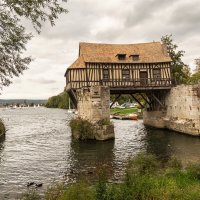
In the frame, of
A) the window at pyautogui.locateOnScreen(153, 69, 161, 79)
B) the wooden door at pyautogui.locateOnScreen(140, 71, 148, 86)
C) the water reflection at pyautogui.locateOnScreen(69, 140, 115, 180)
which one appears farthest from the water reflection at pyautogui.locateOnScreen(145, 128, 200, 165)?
the window at pyautogui.locateOnScreen(153, 69, 161, 79)

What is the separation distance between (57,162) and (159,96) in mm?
19929

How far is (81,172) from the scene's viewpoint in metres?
15.1

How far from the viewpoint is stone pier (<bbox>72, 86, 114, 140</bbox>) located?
2490cm

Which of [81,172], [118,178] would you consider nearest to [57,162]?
[81,172]

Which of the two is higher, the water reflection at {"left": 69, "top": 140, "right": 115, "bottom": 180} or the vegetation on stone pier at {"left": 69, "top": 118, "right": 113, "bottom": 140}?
the vegetation on stone pier at {"left": 69, "top": 118, "right": 113, "bottom": 140}

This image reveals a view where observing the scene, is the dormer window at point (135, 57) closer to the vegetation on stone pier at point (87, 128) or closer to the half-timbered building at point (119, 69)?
the half-timbered building at point (119, 69)

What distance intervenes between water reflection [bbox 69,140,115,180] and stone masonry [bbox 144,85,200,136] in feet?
23.7

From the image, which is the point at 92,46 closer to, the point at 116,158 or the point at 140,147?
the point at 140,147

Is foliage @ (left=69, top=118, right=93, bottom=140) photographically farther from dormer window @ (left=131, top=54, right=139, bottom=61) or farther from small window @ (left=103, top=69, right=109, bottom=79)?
dormer window @ (left=131, top=54, right=139, bottom=61)

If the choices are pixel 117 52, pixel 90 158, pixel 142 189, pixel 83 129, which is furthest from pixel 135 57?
pixel 142 189

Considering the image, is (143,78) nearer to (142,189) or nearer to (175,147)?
(175,147)

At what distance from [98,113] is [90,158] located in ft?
23.7

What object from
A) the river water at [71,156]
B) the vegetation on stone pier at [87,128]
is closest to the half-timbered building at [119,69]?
the vegetation on stone pier at [87,128]

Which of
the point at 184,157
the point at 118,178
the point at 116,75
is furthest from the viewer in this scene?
the point at 116,75
